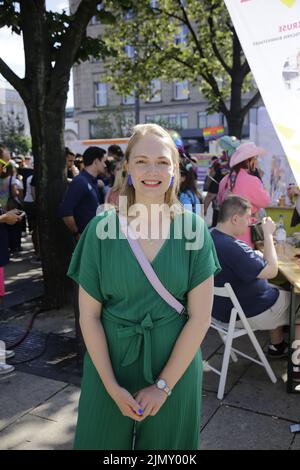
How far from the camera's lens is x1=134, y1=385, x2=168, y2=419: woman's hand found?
180cm

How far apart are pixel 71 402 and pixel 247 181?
2786 millimetres

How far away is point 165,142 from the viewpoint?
1.89 m

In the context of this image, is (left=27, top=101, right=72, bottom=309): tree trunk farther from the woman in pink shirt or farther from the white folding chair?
the white folding chair

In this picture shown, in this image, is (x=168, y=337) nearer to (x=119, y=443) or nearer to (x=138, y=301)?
(x=138, y=301)

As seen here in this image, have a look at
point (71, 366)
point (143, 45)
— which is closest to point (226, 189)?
point (71, 366)

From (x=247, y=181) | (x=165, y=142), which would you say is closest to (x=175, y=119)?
(x=247, y=181)

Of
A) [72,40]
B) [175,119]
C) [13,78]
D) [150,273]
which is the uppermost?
[175,119]

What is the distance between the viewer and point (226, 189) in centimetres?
543

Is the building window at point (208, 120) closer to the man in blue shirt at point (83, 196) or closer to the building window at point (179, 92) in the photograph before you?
the building window at point (179, 92)

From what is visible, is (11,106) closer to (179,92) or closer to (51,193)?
(179,92)

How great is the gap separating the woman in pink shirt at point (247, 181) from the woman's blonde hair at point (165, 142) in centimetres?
283

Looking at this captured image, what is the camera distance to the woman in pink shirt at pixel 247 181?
15.9ft

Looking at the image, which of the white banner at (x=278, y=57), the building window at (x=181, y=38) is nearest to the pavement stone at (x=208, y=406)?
the white banner at (x=278, y=57)

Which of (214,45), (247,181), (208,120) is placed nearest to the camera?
(247,181)
